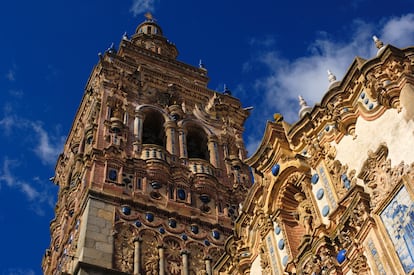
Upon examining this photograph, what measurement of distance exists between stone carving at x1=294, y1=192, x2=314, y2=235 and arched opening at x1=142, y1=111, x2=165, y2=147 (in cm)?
1317

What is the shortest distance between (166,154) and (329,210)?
12596 mm

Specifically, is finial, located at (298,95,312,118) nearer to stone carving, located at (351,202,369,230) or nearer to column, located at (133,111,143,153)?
stone carving, located at (351,202,369,230)

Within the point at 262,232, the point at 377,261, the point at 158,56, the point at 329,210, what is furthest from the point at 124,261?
the point at 158,56

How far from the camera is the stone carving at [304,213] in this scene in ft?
45.3

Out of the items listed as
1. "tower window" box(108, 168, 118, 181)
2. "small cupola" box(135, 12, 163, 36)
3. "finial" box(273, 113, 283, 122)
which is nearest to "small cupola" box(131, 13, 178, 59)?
"small cupola" box(135, 12, 163, 36)

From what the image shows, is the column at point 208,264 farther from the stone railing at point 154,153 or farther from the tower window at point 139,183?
the stone railing at point 154,153

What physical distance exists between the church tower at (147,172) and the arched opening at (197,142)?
1.8 inches

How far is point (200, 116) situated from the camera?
29172mm

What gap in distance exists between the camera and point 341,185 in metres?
13.0

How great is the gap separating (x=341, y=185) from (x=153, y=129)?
16272 millimetres

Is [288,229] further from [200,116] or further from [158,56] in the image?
[158,56]

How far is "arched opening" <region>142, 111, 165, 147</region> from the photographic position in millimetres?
27766

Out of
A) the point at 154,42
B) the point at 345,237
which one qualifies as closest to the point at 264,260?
the point at 345,237

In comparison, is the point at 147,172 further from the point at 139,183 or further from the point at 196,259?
the point at 196,259
